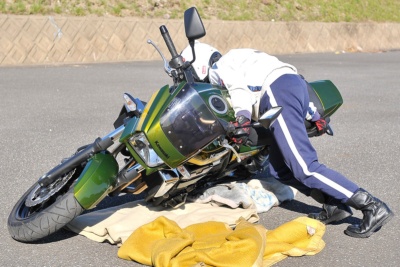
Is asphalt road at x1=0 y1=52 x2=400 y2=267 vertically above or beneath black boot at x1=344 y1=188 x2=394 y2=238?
beneath

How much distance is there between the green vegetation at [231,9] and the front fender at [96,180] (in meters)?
11.5

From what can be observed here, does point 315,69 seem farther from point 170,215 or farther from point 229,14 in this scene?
point 170,215

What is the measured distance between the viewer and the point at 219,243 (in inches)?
183

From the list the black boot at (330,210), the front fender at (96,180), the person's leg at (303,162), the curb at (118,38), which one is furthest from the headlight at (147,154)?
the curb at (118,38)

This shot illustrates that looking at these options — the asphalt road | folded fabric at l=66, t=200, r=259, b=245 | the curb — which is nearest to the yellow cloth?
the asphalt road

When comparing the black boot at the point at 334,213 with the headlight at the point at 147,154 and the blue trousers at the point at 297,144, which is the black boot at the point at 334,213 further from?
the headlight at the point at 147,154

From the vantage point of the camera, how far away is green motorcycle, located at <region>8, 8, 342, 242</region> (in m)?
4.66

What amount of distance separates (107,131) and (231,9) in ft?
42.4

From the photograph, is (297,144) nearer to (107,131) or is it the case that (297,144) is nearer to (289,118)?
(289,118)

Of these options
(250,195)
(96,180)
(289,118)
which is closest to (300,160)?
(289,118)

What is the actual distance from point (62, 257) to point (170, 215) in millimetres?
977

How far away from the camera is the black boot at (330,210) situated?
531 centimetres

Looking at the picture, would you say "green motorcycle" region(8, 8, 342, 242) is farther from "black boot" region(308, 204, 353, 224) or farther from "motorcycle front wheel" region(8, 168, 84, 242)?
"black boot" region(308, 204, 353, 224)

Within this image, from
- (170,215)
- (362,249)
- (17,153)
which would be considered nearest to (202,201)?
(170,215)
